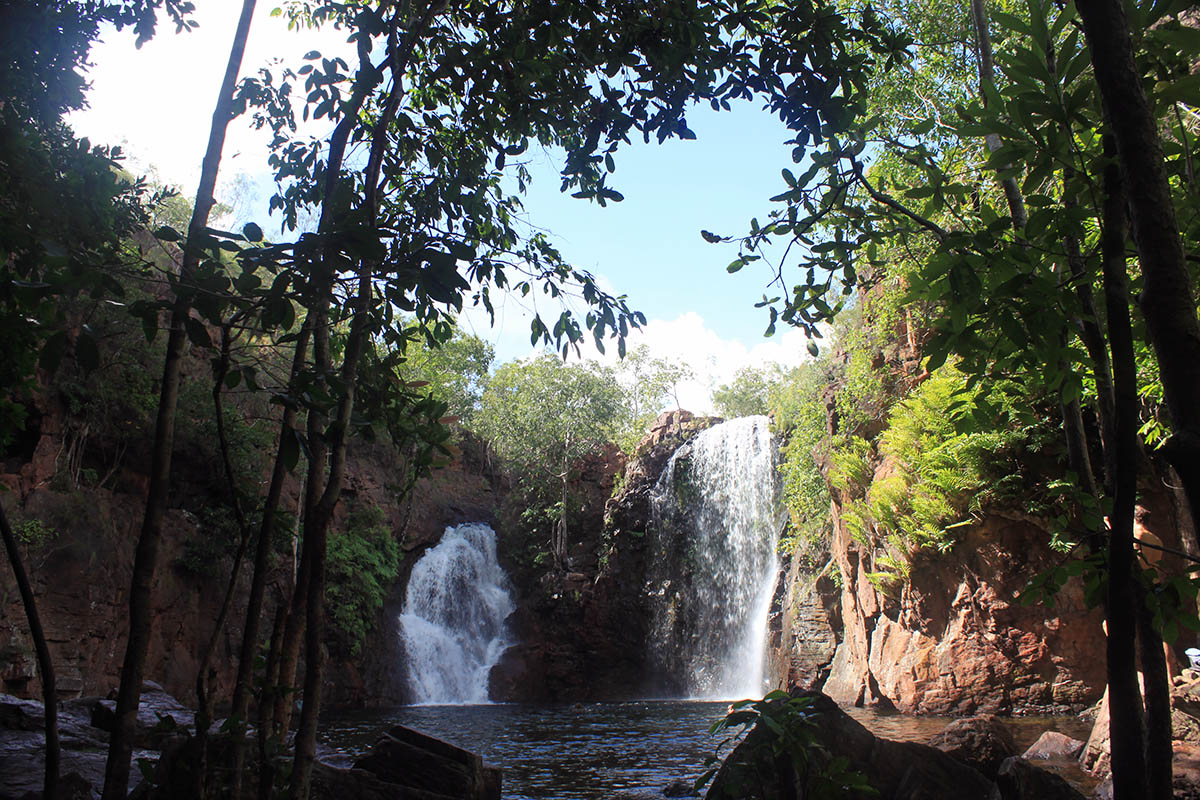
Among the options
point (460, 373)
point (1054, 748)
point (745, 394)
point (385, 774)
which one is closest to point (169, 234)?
point (385, 774)

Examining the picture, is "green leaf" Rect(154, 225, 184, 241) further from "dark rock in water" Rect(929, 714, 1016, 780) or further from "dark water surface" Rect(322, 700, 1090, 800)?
"dark rock in water" Rect(929, 714, 1016, 780)

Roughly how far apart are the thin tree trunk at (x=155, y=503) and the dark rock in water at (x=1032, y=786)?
631 cm

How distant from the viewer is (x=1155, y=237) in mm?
1293

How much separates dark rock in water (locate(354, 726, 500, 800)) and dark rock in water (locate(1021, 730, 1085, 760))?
20.8 feet

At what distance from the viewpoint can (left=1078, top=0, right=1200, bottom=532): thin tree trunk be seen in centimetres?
119

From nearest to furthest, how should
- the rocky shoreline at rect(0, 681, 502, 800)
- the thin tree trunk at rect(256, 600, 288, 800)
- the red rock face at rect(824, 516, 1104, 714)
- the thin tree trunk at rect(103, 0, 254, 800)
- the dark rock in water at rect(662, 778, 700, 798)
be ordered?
the thin tree trunk at rect(103, 0, 254, 800), the thin tree trunk at rect(256, 600, 288, 800), the rocky shoreline at rect(0, 681, 502, 800), the dark rock in water at rect(662, 778, 700, 798), the red rock face at rect(824, 516, 1104, 714)

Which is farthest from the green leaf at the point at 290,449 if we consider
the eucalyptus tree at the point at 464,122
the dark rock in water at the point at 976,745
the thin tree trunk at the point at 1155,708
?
the dark rock in water at the point at 976,745

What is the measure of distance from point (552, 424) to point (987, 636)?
18.8 metres

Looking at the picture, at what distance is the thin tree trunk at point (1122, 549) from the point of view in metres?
1.37

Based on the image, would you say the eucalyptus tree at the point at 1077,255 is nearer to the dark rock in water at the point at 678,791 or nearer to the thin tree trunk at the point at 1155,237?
the thin tree trunk at the point at 1155,237

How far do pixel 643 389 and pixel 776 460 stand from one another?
53.0ft

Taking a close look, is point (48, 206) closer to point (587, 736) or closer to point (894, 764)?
point (894, 764)

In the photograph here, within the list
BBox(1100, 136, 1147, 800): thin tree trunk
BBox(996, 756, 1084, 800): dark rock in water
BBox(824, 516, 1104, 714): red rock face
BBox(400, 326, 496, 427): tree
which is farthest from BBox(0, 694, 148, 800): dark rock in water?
BBox(400, 326, 496, 427): tree

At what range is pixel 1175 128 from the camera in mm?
2043
